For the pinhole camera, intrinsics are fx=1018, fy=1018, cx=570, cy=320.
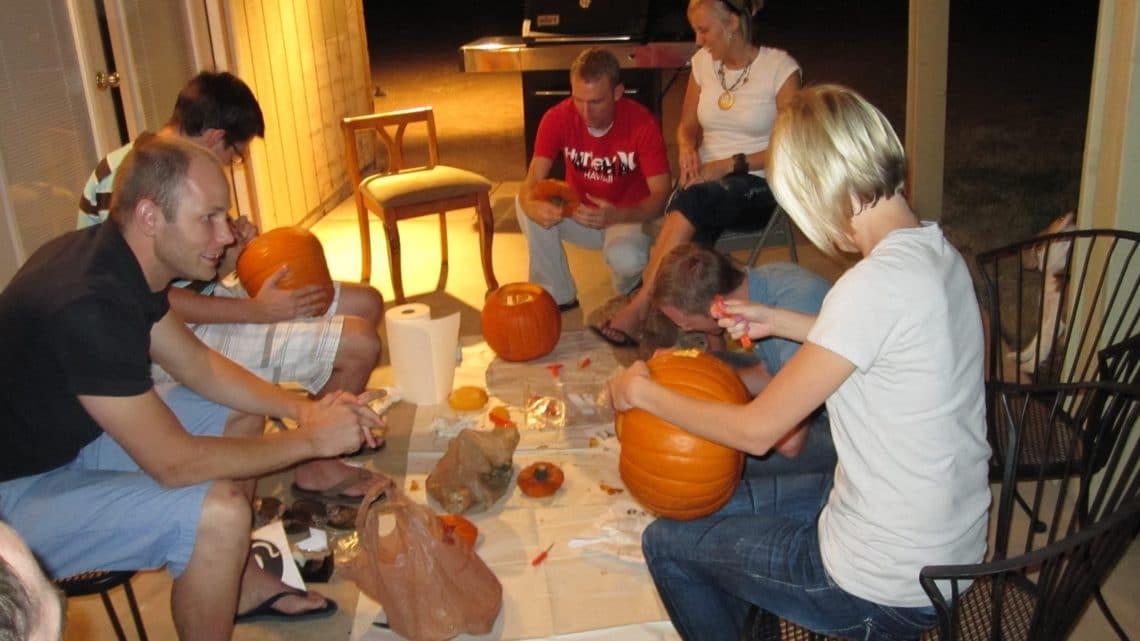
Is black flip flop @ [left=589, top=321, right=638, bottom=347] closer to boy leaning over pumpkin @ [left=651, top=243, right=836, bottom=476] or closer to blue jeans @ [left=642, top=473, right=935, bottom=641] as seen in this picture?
boy leaning over pumpkin @ [left=651, top=243, right=836, bottom=476]

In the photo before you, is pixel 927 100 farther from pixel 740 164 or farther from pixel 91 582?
pixel 91 582

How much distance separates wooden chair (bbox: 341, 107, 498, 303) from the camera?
470 centimetres

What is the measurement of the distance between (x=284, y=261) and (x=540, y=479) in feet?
4.31

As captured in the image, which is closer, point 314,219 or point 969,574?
point 969,574

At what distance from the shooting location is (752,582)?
1851 mm

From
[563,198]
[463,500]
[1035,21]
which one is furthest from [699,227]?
[1035,21]

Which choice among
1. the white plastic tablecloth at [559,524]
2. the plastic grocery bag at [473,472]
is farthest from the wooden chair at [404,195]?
the plastic grocery bag at [473,472]

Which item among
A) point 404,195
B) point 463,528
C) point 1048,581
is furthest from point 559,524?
point 404,195

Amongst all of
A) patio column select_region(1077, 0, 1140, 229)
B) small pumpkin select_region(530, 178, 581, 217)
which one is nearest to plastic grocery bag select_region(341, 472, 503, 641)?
patio column select_region(1077, 0, 1140, 229)

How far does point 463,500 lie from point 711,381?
0.90m

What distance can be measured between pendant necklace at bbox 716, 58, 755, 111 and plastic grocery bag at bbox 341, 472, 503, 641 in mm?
2404

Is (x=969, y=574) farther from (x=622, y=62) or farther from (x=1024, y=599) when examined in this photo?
(x=622, y=62)

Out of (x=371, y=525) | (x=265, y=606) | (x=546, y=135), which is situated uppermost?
(x=546, y=135)

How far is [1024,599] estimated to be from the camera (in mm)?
1837
